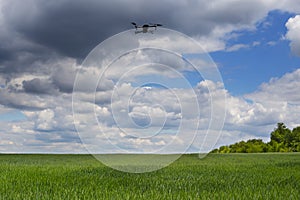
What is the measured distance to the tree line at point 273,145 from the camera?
79062mm

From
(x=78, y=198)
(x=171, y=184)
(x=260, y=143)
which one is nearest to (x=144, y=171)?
(x=171, y=184)

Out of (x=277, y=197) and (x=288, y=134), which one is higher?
(x=288, y=134)

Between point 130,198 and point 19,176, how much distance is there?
6.52 metres

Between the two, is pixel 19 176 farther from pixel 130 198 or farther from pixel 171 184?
pixel 130 198

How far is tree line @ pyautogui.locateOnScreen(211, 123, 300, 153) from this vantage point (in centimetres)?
7906

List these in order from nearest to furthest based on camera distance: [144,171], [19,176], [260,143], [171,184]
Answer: [171,184], [19,176], [144,171], [260,143]

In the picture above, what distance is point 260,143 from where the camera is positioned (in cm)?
8300

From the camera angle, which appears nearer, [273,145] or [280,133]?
[273,145]

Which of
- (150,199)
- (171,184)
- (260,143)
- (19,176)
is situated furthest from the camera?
(260,143)

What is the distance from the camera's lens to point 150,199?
8.09 metres

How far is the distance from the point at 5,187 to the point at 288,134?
81.2m

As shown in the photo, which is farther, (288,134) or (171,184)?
(288,134)

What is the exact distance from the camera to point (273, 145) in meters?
81.7

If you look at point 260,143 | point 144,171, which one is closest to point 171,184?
point 144,171
